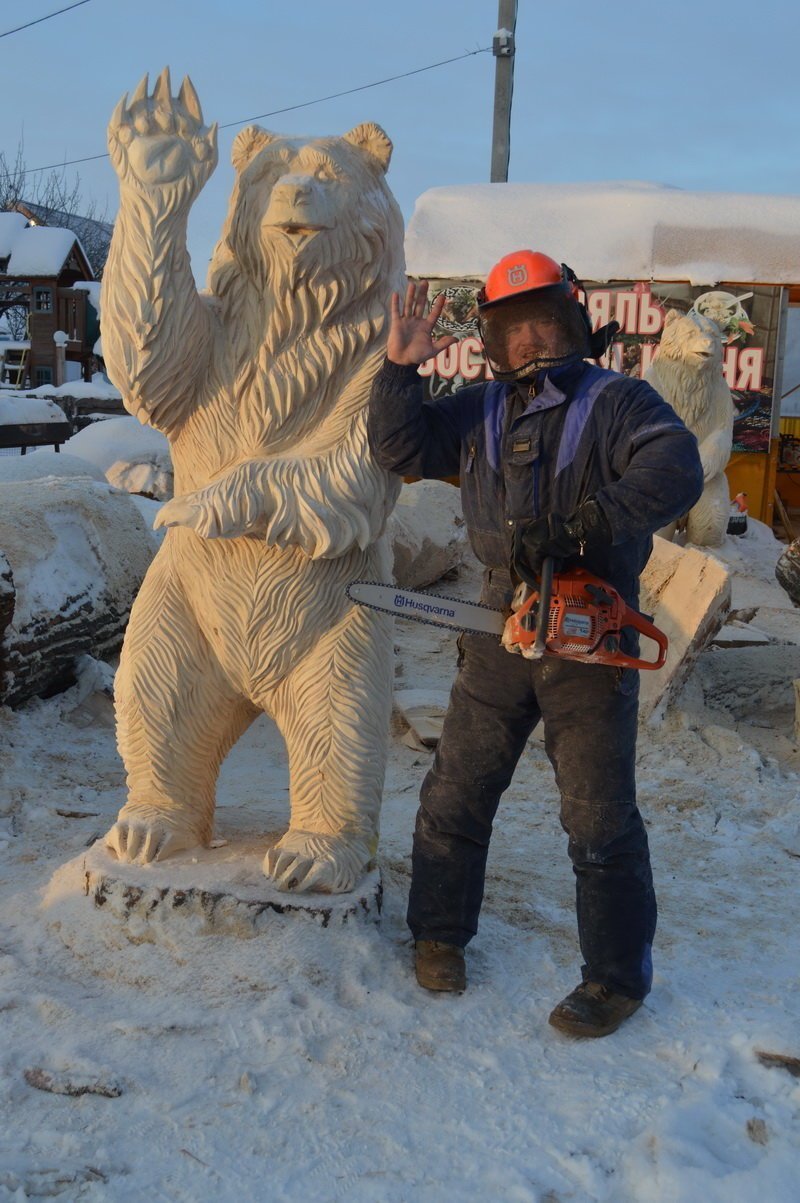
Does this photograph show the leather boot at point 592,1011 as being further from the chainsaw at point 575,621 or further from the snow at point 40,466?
the snow at point 40,466

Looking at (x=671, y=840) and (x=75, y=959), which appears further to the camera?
(x=671, y=840)

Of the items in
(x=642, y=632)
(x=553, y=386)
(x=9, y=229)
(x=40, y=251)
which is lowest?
(x=642, y=632)

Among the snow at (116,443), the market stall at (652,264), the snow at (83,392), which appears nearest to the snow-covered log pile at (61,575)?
the snow at (116,443)

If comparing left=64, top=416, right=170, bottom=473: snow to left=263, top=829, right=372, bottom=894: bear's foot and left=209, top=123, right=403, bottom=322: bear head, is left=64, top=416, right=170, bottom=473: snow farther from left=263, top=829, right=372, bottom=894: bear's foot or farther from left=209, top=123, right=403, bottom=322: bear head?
left=263, top=829, right=372, bottom=894: bear's foot

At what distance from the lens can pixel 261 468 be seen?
2543 mm

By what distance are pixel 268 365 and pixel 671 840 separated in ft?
7.20

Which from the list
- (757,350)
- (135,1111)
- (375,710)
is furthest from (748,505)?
(135,1111)

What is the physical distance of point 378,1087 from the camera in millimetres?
2084

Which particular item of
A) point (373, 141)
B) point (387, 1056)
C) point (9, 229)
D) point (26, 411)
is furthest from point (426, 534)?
point (9, 229)

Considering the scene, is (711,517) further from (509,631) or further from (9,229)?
(9,229)

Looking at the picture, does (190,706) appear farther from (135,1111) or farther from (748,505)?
(748,505)

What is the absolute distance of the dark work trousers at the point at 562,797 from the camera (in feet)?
7.80

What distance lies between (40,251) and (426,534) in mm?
14150

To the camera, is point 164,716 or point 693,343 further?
point 693,343
